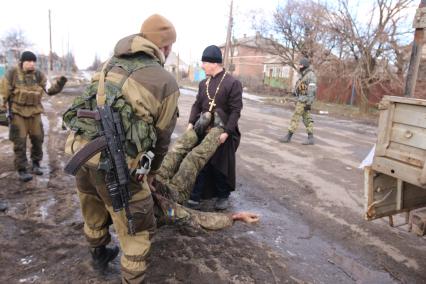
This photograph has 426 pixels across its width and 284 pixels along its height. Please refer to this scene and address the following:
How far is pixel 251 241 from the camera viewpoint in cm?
373

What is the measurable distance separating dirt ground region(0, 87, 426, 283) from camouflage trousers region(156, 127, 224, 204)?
46 cm

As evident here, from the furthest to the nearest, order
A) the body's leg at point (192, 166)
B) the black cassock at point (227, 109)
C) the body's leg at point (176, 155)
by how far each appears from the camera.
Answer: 1. the black cassock at point (227, 109)
2. the body's leg at point (176, 155)
3. the body's leg at point (192, 166)

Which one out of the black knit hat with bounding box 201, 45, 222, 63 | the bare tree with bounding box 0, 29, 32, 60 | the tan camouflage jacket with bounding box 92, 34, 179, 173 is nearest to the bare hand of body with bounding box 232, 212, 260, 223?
the tan camouflage jacket with bounding box 92, 34, 179, 173

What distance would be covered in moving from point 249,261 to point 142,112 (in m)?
1.75

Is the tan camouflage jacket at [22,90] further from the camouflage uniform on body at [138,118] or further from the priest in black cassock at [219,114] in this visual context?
the camouflage uniform on body at [138,118]

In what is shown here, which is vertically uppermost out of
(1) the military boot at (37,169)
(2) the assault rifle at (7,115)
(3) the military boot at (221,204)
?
(2) the assault rifle at (7,115)

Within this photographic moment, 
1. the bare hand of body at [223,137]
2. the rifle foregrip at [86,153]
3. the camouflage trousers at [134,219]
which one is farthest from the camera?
the bare hand of body at [223,137]

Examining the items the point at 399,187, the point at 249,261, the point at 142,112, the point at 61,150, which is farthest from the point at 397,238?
the point at 61,150

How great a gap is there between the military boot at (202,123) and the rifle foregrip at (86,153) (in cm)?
207

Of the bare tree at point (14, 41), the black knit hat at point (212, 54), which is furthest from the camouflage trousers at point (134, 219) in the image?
the bare tree at point (14, 41)

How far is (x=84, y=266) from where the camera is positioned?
307 centimetres

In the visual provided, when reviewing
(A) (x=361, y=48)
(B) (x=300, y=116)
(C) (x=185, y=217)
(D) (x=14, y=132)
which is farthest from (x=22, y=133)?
(A) (x=361, y=48)

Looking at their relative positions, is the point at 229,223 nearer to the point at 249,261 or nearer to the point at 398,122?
the point at 249,261

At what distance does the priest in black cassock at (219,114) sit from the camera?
14.1 feet
